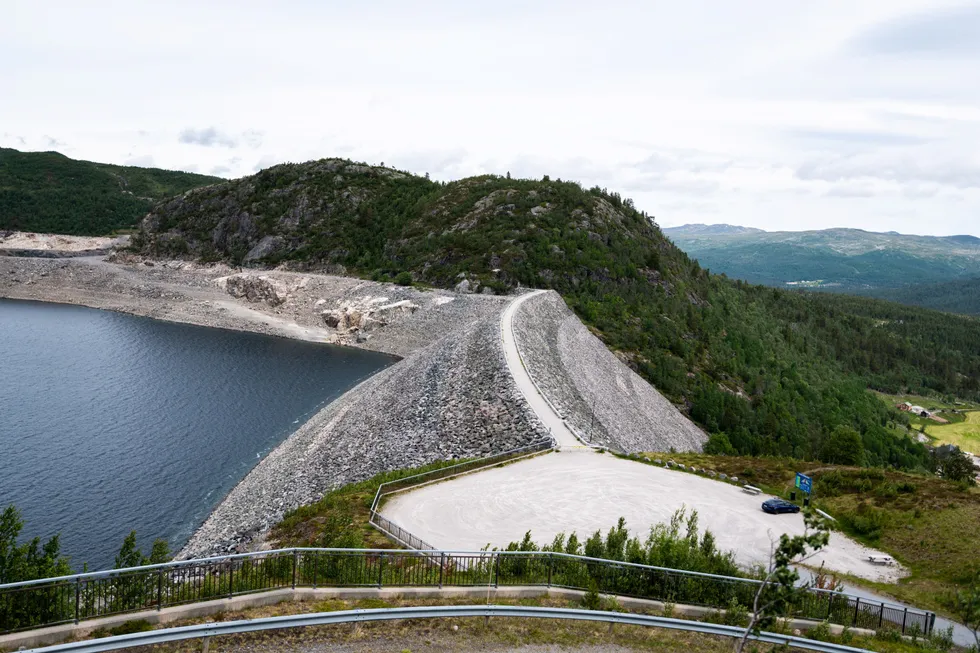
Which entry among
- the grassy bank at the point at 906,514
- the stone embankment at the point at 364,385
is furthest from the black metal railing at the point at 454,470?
the grassy bank at the point at 906,514

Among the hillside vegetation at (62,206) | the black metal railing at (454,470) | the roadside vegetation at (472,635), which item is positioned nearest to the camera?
the roadside vegetation at (472,635)

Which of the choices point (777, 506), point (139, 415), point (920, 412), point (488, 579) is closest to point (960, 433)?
point (920, 412)

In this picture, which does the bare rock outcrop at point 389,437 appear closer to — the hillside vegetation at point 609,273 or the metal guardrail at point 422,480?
the metal guardrail at point 422,480

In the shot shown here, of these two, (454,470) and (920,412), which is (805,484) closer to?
(454,470)

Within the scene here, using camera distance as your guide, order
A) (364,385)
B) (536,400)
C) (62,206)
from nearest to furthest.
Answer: (536,400) → (364,385) → (62,206)

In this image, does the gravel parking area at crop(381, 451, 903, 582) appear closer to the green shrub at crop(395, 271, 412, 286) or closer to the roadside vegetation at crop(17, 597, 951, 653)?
the roadside vegetation at crop(17, 597, 951, 653)

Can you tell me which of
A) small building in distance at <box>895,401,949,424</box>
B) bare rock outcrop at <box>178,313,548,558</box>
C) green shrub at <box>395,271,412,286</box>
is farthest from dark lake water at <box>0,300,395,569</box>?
small building in distance at <box>895,401,949,424</box>
